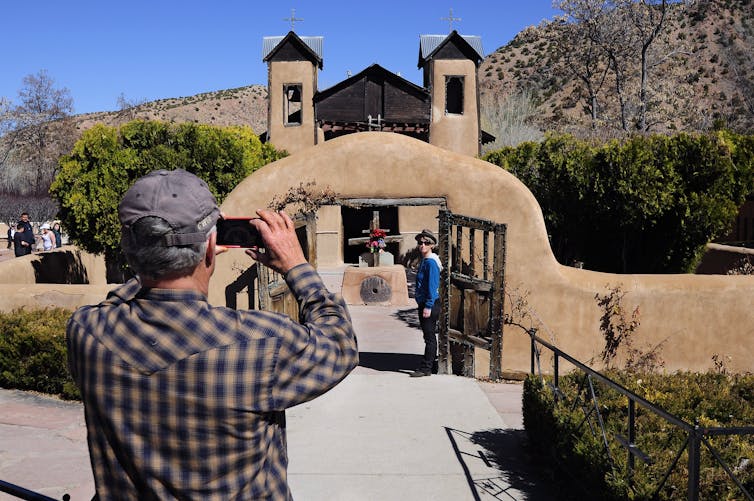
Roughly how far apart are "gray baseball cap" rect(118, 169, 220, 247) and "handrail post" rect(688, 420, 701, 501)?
2.84m

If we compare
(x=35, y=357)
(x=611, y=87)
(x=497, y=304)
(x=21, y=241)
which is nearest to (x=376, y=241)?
(x=21, y=241)

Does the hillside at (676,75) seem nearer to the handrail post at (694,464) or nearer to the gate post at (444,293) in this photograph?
the gate post at (444,293)

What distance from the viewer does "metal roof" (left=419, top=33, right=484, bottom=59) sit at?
2700 centimetres

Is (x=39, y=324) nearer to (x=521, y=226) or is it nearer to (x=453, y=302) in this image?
(x=453, y=302)

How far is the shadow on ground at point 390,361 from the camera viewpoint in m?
9.59

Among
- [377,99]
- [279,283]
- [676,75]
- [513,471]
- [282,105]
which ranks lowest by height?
[513,471]

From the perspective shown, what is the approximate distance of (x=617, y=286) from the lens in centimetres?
890

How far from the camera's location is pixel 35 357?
26.8 feet

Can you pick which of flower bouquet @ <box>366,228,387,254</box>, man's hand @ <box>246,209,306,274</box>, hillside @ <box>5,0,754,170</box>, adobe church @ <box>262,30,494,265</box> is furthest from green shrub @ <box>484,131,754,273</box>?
hillside @ <box>5,0,754,170</box>

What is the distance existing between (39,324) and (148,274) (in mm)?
7623

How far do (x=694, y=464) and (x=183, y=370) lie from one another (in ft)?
9.58

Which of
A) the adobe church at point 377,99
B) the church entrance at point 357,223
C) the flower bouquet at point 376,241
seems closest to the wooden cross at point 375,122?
the adobe church at point 377,99

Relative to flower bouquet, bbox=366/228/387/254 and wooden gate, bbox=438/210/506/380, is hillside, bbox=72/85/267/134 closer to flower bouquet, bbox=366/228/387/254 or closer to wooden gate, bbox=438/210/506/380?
flower bouquet, bbox=366/228/387/254

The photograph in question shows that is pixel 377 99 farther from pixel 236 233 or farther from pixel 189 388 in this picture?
pixel 189 388
